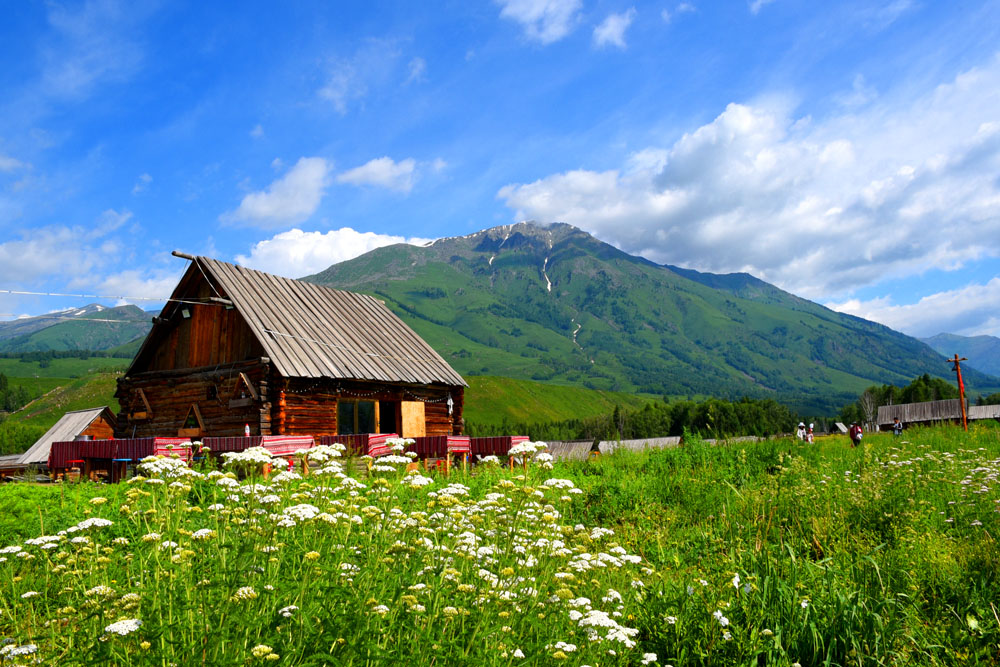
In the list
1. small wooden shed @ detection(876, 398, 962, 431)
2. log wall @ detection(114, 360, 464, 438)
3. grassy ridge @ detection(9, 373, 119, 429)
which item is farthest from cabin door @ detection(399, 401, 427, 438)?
grassy ridge @ detection(9, 373, 119, 429)

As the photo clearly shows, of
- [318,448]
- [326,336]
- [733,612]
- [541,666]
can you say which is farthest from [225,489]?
[326,336]

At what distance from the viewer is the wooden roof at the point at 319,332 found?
2241cm

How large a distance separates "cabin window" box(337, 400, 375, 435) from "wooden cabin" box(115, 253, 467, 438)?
0.05 m

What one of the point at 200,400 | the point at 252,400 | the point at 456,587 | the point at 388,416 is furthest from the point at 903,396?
the point at 456,587

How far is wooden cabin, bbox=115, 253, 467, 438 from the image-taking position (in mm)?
21984

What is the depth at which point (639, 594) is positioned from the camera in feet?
18.1

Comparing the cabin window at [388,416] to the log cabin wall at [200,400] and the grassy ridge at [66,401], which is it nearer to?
the log cabin wall at [200,400]

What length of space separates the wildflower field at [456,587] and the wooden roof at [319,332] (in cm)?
1423

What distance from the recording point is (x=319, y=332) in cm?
2511

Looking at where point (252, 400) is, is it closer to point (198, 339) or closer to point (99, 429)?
point (198, 339)

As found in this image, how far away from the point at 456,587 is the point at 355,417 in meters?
21.1

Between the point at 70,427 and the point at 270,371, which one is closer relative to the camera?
the point at 270,371

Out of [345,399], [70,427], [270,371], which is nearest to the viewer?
[270,371]

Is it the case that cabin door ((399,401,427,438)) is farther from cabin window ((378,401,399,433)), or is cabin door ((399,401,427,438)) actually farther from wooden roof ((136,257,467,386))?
wooden roof ((136,257,467,386))
